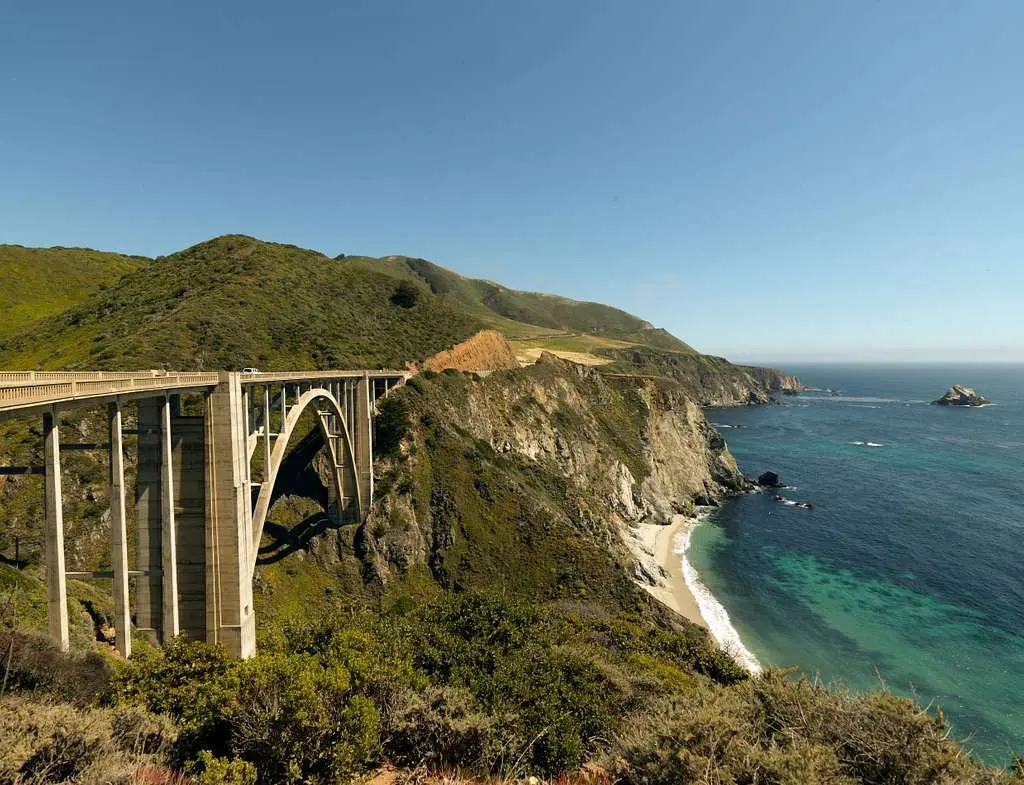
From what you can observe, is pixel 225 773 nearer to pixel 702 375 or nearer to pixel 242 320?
pixel 242 320

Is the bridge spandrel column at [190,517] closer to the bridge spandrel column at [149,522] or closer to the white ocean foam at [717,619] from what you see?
the bridge spandrel column at [149,522]

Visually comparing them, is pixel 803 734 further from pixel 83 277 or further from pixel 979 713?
pixel 83 277

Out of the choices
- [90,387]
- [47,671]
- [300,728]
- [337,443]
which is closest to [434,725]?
[300,728]

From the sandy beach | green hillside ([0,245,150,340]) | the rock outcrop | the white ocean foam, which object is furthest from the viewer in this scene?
green hillside ([0,245,150,340])

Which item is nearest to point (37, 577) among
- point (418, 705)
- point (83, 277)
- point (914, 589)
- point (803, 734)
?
point (418, 705)

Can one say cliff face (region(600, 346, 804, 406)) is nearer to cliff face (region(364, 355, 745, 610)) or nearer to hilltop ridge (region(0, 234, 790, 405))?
cliff face (region(364, 355, 745, 610))

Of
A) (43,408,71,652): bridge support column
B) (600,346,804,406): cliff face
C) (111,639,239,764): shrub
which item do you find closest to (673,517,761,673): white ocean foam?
(111,639,239,764): shrub
